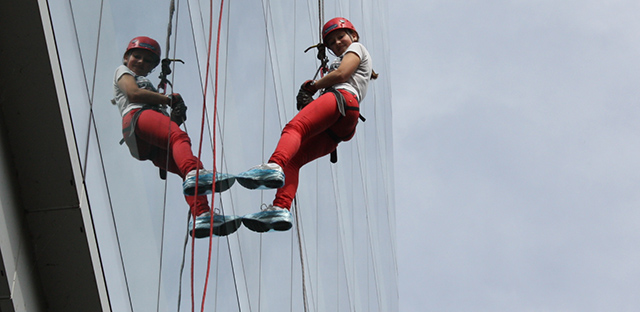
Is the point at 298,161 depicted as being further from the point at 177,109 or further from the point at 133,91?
the point at 133,91

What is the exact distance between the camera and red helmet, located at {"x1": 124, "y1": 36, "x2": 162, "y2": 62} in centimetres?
645

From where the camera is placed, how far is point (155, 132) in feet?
21.8

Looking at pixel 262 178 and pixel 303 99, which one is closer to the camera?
pixel 262 178

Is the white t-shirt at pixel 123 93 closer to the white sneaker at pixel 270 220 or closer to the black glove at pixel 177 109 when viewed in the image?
the black glove at pixel 177 109

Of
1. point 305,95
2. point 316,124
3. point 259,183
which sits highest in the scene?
point 305,95

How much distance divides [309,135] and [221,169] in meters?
1.98

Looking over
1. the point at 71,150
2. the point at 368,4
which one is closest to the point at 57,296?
the point at 71,150

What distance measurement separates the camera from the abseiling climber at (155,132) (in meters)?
6.29

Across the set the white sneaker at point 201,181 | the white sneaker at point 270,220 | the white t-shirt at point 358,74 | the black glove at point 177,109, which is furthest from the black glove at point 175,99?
the white t-shirt at point 358,74

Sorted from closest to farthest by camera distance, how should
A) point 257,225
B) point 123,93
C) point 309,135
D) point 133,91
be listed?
point 123,93
point 133,91
point 257,225
point 309,135

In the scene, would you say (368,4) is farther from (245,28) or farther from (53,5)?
(53,5)

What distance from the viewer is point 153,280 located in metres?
6.48

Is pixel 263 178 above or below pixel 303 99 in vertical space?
below

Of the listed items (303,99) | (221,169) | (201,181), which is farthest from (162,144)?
(221,169)
